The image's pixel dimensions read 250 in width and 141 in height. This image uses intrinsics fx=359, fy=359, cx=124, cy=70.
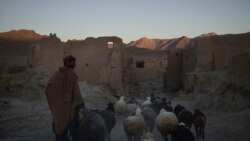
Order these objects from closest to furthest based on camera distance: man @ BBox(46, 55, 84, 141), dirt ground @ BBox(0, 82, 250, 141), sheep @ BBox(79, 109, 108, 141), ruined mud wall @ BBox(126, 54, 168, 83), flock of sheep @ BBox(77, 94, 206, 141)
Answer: man @ BBox(46, 55, 84, 141), sheep @ BBox(79, 109, 108, 141), flock of sheep @ BBox(77, 94, 206, 141), dirt ground @ BBox(0, 82, 250, 141), ruined mud wall @ BBox(126, 54, 168, 83)

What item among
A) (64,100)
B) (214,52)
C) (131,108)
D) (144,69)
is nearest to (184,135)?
(64,100)

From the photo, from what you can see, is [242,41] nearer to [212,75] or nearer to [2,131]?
[212,75]

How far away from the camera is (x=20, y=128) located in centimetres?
1151

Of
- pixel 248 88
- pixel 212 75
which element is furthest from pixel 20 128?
pixel 212 75

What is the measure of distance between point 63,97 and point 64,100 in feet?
0.26

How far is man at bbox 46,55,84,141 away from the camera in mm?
6582

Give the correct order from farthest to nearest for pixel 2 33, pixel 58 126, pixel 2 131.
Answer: pixel 2 33
pixel 2 131
pixel 58 126

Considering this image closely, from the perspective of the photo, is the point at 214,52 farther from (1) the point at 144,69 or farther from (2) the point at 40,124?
(2) the point at 40,124

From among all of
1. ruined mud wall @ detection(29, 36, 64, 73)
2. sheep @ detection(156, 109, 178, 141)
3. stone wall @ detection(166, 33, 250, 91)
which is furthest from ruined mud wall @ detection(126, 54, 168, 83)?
sheep @ detection(156, 109, 178, 141)

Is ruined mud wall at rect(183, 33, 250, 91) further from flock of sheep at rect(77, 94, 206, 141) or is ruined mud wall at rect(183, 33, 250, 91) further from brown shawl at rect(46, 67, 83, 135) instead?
brown shawl at rect(46, 67, 83, 135)

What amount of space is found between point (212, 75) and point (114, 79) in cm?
659

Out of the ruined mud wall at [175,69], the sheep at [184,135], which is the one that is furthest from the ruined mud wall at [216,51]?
the sheep at [184,135]

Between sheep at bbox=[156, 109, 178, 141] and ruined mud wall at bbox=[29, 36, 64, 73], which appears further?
ruined mud wall at bbox=[29, 36, 64, 73]

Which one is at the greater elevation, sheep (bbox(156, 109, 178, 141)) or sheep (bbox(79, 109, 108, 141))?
sheep (bbox(79, 109, 108, 141))
